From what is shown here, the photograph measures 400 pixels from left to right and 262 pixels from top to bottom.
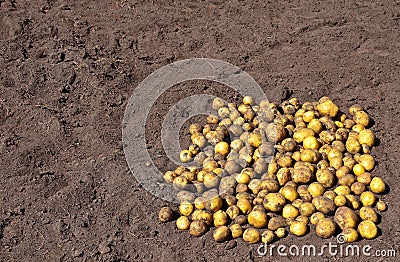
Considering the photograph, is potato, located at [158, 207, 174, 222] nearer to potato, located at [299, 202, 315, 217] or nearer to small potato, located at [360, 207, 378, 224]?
potato, located at [299, 202, 315, 217]

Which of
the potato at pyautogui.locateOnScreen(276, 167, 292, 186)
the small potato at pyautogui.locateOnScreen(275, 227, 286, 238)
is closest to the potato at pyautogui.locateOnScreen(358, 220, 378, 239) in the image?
the small potato at pyautogui.locateOnScreen(275, 227, 286, 238)

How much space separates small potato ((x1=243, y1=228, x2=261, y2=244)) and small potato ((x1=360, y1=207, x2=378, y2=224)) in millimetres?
1130

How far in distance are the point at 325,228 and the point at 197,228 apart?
1.31 meters

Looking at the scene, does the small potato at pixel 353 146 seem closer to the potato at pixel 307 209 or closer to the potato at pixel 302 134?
the potato at pixel 302 134

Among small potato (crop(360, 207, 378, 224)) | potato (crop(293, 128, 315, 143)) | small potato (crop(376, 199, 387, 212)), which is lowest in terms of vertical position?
small potato (crop(376, 199, 387, 212))

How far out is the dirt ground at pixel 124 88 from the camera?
5.00 metres

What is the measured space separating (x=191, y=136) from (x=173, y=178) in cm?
77

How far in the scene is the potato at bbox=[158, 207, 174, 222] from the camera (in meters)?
5.10

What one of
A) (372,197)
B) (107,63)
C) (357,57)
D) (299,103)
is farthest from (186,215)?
(357,57)

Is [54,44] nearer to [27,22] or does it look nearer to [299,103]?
[27,22]

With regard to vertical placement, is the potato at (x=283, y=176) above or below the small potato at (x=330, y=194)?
above

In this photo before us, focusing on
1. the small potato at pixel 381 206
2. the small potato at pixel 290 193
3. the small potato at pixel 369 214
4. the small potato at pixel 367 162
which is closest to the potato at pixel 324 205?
the small potato at pixel 290 193

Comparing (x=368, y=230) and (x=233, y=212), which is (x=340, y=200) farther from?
(x=233, y=212)

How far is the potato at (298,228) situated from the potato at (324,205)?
0.24 m
